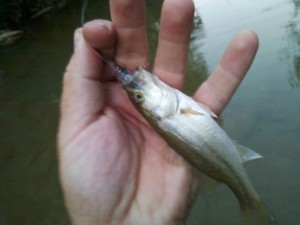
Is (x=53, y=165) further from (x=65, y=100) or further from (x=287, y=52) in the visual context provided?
(x=287, y=52)

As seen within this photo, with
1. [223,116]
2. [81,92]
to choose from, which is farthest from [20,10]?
[81,92]

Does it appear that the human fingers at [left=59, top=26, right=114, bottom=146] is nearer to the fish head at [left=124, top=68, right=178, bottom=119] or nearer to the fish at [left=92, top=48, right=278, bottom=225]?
the fish at [left=92, top=48, right=278, bottom=225]

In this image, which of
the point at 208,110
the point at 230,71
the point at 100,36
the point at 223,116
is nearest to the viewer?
the point at 100,36

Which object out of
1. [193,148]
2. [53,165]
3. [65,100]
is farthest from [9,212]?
[193,148]

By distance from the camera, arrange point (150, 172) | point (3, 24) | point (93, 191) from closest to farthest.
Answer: point (93, 191), point (150, 172), point (3, 24)

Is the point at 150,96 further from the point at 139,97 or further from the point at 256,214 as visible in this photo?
the point at 256,214

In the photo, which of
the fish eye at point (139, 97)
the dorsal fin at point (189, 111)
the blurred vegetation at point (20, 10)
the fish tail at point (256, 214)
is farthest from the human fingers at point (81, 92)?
the blurred vegetation at point (20, 10)

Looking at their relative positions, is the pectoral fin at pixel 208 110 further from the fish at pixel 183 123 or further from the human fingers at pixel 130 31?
the human fingers at pixel 130 31
